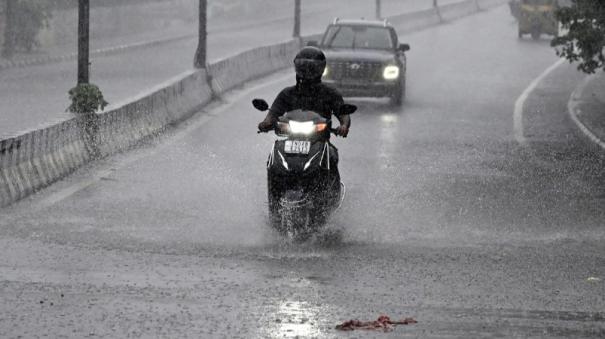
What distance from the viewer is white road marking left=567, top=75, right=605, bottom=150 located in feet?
77.5

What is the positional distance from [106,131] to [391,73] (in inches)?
430

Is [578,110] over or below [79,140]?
below

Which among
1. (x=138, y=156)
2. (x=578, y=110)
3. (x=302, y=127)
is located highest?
(x=302, y=127)

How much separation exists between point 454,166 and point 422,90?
15650 millimetres

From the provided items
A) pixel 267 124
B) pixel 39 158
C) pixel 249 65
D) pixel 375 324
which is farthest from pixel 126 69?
pixel 375 324

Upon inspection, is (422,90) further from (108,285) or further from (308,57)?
(108,285)

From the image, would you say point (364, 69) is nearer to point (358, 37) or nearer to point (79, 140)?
point (358, 37)

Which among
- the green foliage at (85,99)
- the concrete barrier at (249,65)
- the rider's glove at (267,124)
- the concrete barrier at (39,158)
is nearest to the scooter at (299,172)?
the rider's glove at (267,124)

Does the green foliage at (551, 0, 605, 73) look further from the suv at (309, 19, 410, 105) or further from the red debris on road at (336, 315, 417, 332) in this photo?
the red debris on road at (336, 315, 417, 332)

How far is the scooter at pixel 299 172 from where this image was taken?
1334cm

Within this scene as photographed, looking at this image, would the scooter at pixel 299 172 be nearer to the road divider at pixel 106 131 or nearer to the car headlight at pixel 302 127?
the car headlight at pixel 302 127

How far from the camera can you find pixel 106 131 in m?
19.8

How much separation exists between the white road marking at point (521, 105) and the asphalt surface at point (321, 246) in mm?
738

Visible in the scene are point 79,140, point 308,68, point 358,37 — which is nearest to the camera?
point 308,68
